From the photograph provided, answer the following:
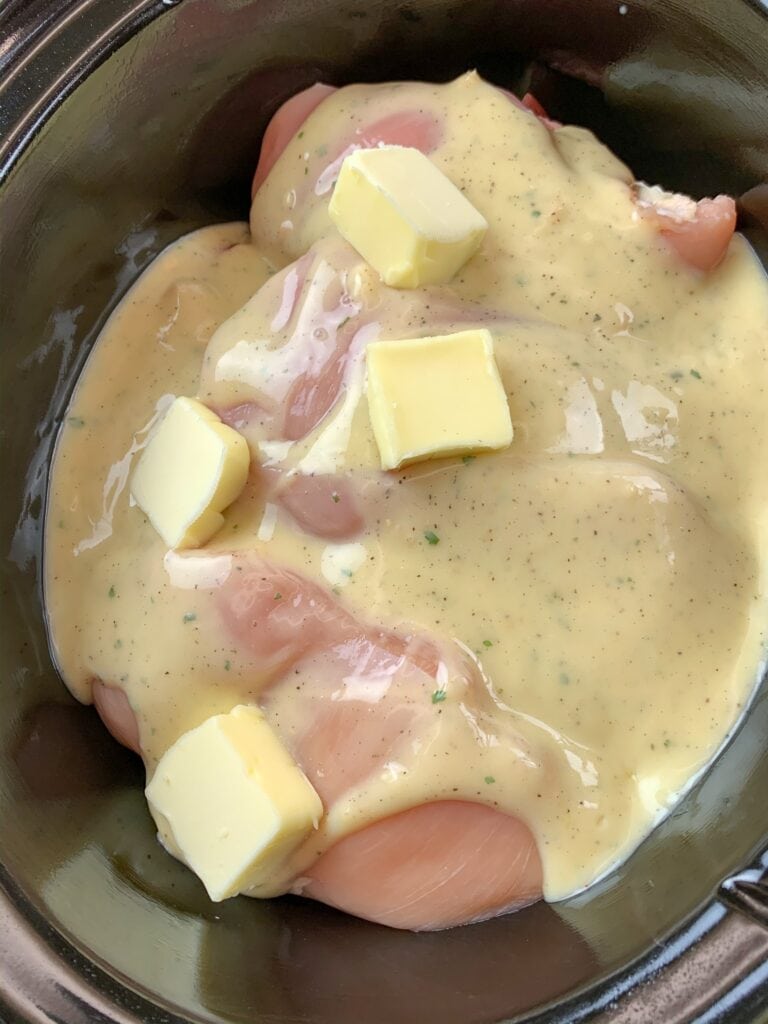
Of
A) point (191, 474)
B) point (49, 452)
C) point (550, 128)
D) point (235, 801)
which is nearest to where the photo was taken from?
point (235, 801)

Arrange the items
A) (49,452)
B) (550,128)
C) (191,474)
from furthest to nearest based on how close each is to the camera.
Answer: (550,128) < (49,452) < (191,474)

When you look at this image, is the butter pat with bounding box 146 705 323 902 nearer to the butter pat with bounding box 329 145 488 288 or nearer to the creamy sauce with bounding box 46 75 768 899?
the creamy sauce with bounding box 46 75 768 899

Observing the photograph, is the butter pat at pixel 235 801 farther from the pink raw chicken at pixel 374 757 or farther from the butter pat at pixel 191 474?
the butter pat at pixel 191 474

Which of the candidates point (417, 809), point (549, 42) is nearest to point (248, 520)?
point (417, 809)

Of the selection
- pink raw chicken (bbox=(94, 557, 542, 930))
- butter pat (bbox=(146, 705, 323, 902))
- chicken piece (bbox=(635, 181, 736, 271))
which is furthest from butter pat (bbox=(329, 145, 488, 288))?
butter pat (bbox=(146, 705, 323, 902))

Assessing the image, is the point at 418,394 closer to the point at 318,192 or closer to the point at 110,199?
the point at 318,192

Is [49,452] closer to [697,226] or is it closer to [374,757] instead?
[374,757]

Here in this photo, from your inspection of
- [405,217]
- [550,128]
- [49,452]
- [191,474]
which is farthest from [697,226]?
[49,452]
